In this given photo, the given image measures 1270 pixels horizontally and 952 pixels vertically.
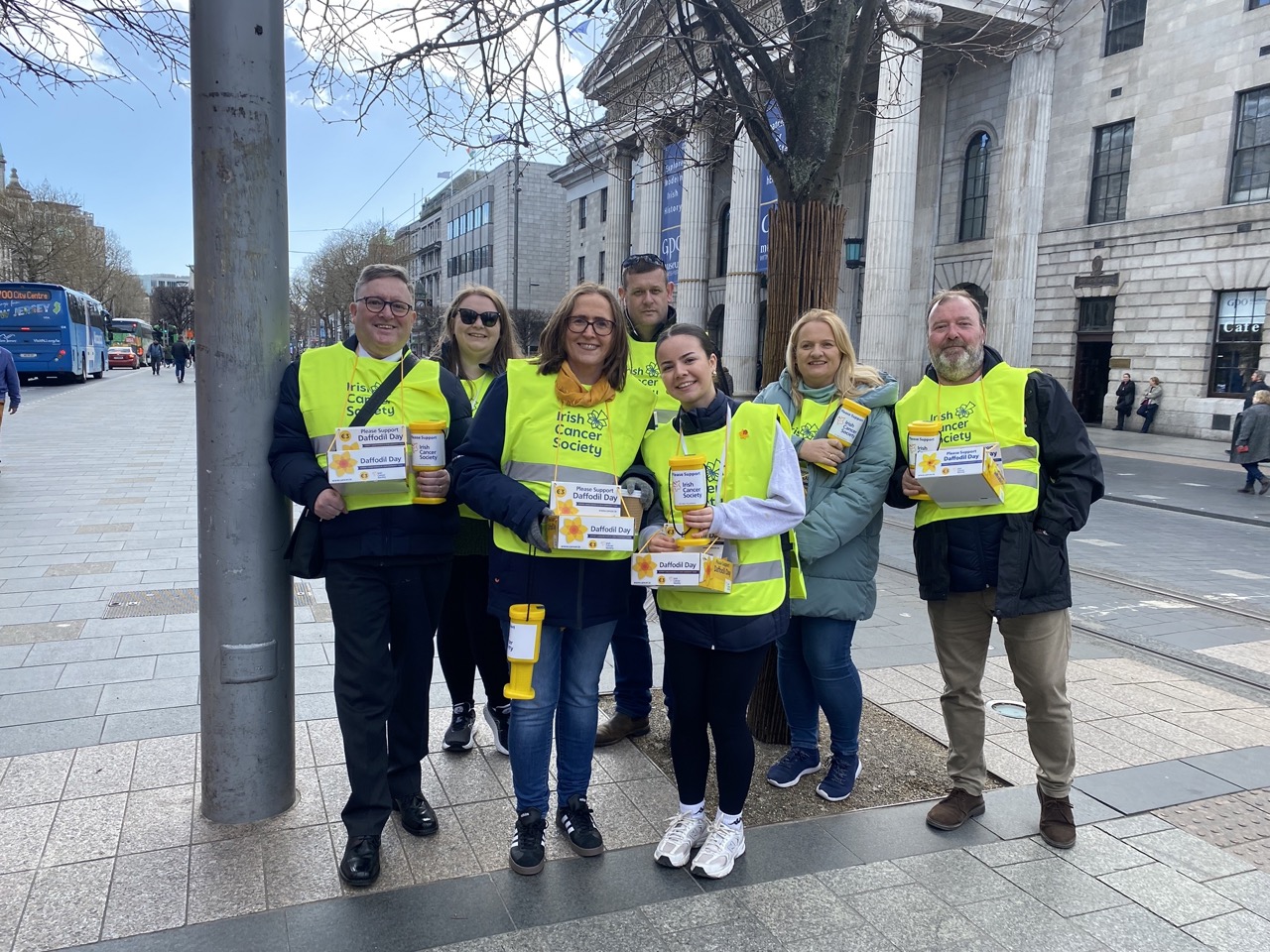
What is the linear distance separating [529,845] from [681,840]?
56 centimetres

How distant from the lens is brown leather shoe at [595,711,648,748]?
14.5ft

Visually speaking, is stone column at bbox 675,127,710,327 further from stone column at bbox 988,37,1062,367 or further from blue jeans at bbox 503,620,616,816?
blue jeans at bbox 503,620,616,816

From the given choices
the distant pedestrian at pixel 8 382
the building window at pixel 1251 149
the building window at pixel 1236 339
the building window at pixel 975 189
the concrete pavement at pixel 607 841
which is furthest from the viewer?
the building window at pixel 975 189

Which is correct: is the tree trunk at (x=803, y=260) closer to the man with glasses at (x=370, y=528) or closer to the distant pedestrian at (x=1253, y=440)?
the man with glasses at (x=370, y=528)

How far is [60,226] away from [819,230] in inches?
2127

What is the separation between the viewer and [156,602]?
656 centimetres

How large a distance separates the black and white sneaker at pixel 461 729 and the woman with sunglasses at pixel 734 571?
130cm

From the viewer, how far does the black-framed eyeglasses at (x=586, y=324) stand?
10.4 feet

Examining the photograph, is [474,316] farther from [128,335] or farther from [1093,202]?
[128,335]

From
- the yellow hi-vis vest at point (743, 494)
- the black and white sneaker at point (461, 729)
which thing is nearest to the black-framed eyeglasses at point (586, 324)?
the yellow hi-vis vest at point (743, 494)

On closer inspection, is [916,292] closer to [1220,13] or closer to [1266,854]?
[1220,13]

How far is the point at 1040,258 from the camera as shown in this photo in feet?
90.7

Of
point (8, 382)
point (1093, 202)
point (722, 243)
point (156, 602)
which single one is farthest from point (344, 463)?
point (722, 243)

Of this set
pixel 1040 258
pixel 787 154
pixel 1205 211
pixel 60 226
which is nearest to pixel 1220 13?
pixel 1205 211
